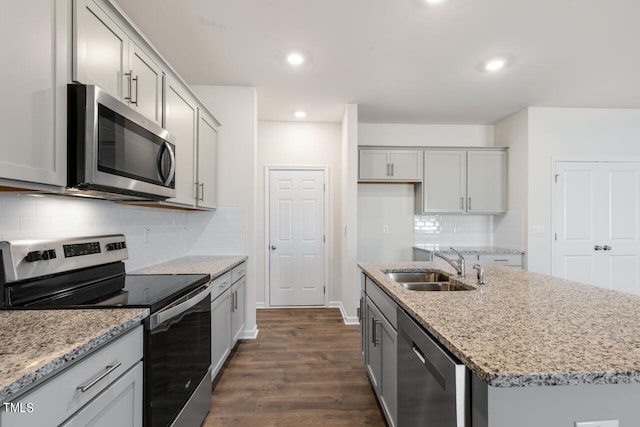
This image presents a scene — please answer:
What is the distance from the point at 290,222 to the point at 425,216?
1948 millimetres

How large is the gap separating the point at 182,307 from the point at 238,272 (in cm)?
138

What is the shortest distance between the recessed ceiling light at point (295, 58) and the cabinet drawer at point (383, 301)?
1942 millimetres

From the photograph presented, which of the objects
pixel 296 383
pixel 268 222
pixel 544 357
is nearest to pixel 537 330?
pixel 544 357

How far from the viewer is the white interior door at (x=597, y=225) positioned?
3.75 metres

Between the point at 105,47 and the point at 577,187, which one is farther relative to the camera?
the point at 577,187

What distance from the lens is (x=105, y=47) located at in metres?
1.44

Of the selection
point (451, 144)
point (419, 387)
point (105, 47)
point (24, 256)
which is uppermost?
point (451, 144)

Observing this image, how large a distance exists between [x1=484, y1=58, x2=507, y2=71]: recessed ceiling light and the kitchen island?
7.47 ft

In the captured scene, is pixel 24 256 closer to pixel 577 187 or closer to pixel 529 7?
pixel 529 7

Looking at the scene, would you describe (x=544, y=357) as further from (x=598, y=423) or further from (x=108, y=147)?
(x=108, y=147)

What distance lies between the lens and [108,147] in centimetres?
134

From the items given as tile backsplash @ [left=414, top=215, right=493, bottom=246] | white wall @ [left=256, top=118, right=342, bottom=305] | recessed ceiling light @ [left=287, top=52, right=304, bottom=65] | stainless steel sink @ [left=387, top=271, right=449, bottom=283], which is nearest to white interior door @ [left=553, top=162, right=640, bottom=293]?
tile backsplash @ [left=414, top=215, right=493, bottom=246]

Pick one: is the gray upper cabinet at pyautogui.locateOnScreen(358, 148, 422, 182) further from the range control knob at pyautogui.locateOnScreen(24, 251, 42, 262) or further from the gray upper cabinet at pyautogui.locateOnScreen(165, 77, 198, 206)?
the range control knob at pyautogui.locateOnScreen(24, 251, 42, 262)

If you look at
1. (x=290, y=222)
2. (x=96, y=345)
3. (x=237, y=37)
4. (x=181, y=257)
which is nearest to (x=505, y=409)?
(x=96, y=345)
